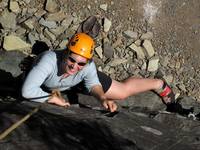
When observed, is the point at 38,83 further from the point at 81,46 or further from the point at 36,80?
the point at 81,46

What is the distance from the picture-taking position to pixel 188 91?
1012 centimetres

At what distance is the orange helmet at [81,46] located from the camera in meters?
6.87

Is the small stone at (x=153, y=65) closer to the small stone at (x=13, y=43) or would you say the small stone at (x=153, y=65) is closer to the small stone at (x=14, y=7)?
the small stone at (x=13, y=43)

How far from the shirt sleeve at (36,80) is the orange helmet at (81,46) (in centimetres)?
37

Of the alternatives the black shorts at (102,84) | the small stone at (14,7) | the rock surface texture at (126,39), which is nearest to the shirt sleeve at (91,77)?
the rock surface texture at (126,39)

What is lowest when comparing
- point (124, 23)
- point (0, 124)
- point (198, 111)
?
point (198, 111)

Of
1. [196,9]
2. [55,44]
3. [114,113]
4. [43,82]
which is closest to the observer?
[114,113]

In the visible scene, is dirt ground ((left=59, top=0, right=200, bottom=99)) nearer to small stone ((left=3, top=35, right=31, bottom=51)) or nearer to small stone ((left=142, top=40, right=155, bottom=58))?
small stone ((left=142, top=40, right=155, bottom=58))

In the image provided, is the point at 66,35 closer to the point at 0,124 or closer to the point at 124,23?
the point at 124,23

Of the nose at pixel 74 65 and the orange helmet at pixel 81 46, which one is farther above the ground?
the orange helmet at pixel 81 46

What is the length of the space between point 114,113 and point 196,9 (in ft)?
14.8

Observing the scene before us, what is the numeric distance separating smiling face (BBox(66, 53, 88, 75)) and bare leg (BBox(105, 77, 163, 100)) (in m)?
1.62

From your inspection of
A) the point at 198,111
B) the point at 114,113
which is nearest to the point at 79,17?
the point at 198,111

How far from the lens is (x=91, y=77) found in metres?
7.60
